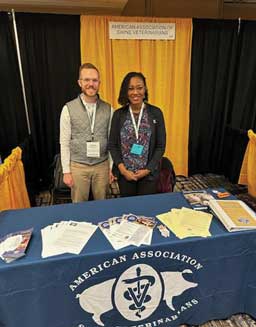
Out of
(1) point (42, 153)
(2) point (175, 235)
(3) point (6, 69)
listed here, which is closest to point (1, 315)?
(2) point (175, 235)

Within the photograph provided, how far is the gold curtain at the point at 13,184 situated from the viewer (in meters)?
1.82

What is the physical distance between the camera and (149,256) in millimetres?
1169

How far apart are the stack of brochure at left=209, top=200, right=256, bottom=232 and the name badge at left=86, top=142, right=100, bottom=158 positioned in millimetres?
855

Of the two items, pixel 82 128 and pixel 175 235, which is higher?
pixel 82 128

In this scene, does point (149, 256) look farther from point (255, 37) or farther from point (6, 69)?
point (255, 37)

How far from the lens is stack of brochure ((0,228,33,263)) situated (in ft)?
3.58

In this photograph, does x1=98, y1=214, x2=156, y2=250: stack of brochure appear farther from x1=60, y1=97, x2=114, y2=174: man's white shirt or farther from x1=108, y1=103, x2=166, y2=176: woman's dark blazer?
x1=60, y1=97, x2=114, y2=174: man's white shirt

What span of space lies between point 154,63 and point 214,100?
3.28 feet

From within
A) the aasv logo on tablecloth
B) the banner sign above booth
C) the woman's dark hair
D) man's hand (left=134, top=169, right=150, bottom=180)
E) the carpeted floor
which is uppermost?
the banner sign above booth

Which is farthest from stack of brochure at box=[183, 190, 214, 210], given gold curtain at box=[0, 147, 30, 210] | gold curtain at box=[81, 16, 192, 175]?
Result: gold curtain at box=[81, 16, 192, 175]

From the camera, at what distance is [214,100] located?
3580 millimetres

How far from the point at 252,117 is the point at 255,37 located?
3.49ft

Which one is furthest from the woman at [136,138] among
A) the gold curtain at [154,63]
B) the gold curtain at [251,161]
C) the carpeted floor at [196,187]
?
the gold curtain at [154,63]

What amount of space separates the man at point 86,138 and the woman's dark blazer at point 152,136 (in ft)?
0.29
